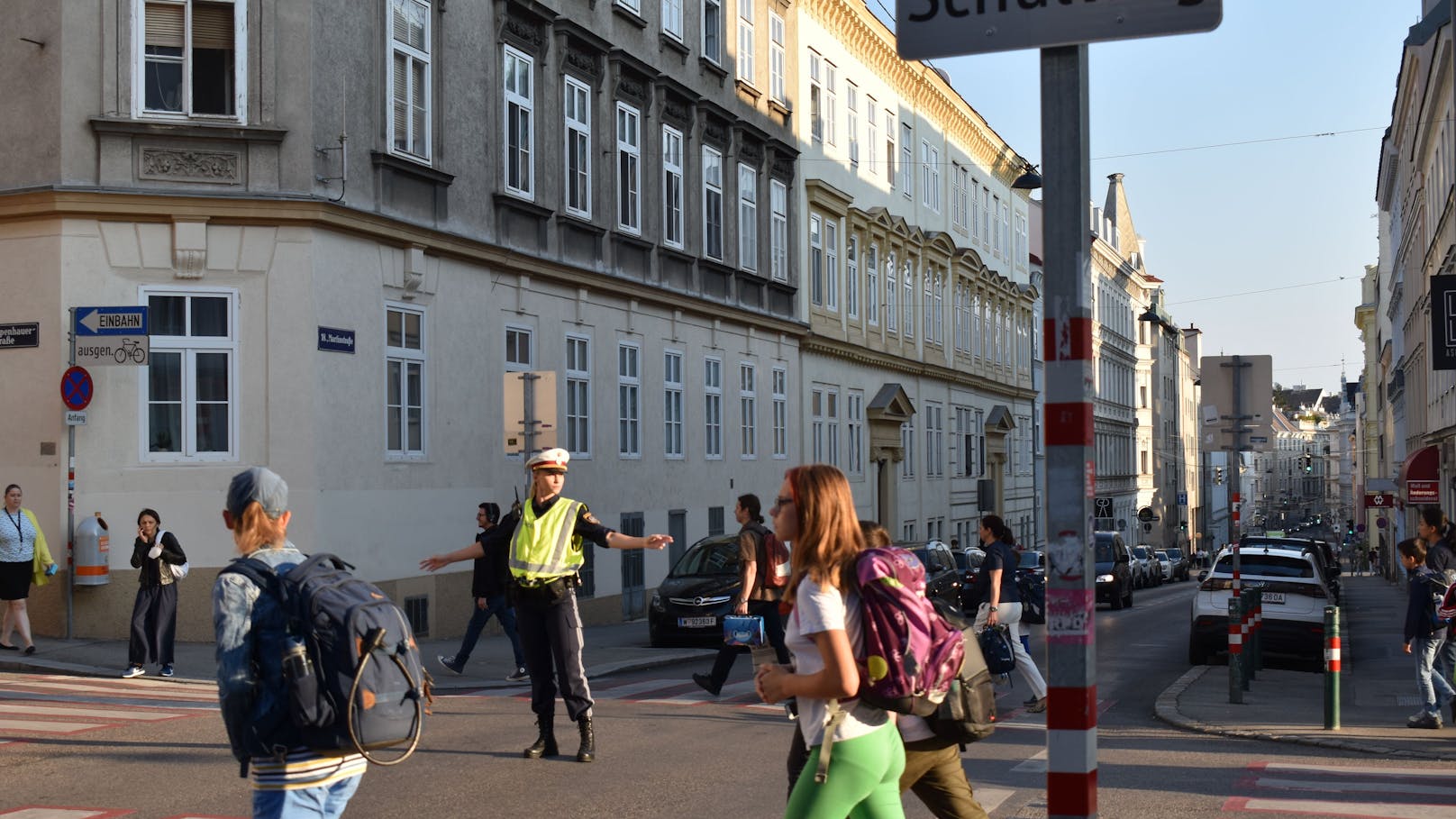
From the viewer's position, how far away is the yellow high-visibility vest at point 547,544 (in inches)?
408

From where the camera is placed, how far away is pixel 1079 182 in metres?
4.37

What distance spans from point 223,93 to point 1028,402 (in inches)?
1965

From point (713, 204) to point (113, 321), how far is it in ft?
53.7

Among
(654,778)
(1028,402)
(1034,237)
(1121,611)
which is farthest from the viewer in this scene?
(1034,237)

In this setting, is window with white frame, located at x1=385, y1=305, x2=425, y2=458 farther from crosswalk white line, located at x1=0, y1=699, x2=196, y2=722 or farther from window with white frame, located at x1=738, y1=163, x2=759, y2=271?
window with white frame, located at x1=738, y1=163, x2=759, y2=271

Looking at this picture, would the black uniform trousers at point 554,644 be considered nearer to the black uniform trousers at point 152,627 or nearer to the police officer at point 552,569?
the police officer at point 552,569

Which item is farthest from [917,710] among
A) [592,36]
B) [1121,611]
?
[1121,611]

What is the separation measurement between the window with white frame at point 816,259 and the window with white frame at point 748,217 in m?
3.86

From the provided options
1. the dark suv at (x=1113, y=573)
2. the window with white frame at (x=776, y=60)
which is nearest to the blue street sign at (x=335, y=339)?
the window with white frame at (x=776, y=60)

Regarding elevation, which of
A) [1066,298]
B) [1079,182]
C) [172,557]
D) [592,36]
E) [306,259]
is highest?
A: [592,36]

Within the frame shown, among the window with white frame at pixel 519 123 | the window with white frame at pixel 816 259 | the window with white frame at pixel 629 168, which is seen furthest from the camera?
the window with white frame at pixel 816 259

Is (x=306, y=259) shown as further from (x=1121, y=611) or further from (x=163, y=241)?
(x=1121, y=611)

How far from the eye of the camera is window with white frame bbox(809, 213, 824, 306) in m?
39.2

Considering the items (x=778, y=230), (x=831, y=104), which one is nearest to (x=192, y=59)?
(x=778, y=230)
